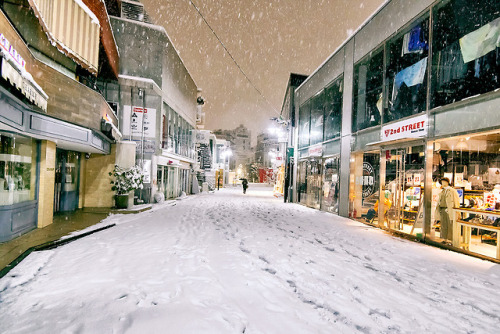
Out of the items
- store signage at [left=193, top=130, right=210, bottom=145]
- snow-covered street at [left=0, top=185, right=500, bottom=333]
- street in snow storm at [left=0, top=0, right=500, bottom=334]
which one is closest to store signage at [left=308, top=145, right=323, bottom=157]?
street in snow storm at [left=0, top=0, right=500, bottom=334]

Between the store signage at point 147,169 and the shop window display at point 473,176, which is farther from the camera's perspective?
the store signage at point 147,169

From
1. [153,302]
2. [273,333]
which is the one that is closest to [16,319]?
[153,302]

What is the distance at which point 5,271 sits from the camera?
14.8 feet

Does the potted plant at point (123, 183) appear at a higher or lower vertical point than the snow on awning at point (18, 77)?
lower

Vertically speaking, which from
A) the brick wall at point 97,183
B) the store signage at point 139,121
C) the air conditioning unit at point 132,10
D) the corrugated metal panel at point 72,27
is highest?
the air conditioning unit at point 132,10

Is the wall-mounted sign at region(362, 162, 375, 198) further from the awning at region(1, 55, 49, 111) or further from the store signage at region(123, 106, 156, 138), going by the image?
the store signage at region(123, 106, 156, 138)

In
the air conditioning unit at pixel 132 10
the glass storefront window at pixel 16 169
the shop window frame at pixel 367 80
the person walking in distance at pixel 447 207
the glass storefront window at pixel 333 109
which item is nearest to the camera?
the glass storefront window at pixel 16 169

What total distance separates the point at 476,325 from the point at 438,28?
325 inches

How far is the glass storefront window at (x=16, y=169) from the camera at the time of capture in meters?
6.70

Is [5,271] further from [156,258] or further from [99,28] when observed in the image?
[99,28]

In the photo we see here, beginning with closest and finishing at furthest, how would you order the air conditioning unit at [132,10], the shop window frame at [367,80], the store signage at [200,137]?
the shop window frame at [367,80]
the air conditioning unit at [132,10]
the store signage at [200,137]

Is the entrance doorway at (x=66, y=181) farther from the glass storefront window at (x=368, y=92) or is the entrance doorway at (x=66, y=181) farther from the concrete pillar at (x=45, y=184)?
the glass storefront window at (x=368, y=92)

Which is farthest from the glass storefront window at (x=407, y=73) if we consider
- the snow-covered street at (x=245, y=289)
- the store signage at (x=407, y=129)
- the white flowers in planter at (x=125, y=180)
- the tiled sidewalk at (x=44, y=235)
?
the white flowers in planter at (x=125, y=180)

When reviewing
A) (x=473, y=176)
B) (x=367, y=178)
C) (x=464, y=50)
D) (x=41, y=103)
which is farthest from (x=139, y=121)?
(x=473, y=176)
